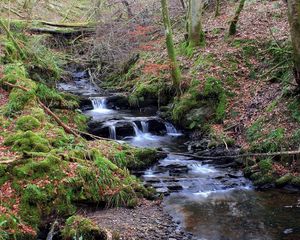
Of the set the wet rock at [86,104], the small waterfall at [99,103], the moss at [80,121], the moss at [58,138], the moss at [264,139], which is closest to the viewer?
the moss at [58,138]

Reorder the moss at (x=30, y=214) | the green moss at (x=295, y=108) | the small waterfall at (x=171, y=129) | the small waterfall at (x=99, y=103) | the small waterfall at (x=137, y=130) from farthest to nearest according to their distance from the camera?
Result: the small waterfall at (x=99, y=103) < the small waterfall at (x=171, y=129) < the small waterfall at (x=137, y=130) < the green moss at (x=295, y=108) < the moss at (x=30, y=214)

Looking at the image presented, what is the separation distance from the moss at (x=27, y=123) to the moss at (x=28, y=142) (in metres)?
0.82

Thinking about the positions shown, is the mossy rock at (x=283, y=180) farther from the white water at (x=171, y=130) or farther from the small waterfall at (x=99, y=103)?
the small waterfall at (x=99, y=103)

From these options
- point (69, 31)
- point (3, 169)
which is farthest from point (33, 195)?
point (69, 31)

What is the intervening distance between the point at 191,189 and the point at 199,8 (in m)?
9.39

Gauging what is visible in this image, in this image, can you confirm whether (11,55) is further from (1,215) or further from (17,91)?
(1,215)

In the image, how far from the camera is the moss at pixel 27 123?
362 inches

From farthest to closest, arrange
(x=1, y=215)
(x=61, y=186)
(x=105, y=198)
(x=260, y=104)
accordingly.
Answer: (x=260, y=104) → (x=105, y=198) → (x=61, y=186) → (x=1, y=215)

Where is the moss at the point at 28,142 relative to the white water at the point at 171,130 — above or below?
above

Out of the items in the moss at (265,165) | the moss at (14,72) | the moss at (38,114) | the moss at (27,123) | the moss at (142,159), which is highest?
the moss at (14,72)

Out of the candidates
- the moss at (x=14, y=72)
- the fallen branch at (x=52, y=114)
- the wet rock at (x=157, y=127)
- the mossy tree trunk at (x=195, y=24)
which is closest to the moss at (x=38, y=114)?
the fallen branch at (x=52, y=114)

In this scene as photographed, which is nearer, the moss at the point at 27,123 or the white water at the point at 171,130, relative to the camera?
the moss at the point at 27,123

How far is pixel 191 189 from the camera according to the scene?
9.30 meters

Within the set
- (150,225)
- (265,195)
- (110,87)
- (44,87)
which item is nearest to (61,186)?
(150,225)
